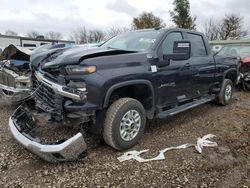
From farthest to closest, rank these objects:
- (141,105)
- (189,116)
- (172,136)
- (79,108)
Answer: (189,116) → (172,136) → (141,105) → (79,108)

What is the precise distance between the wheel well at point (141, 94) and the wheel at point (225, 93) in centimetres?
319

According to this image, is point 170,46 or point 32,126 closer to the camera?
point 32,126

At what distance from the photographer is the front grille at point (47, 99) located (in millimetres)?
3648

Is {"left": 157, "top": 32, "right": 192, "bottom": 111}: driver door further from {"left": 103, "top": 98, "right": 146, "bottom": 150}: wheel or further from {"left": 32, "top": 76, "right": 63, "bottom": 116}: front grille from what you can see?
{"left": 32, "top": 76, "right": 63, "bottom": 116}: front grille

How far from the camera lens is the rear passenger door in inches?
212

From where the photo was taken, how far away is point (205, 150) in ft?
13.8

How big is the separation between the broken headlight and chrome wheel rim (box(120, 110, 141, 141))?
2.77 feet

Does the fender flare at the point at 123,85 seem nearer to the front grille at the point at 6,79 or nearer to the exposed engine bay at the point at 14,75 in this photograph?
the exposed engine bay at the point at 14,75

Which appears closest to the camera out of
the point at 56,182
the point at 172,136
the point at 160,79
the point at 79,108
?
the point at 56,182

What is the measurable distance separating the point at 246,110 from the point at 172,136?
2926 millimetres

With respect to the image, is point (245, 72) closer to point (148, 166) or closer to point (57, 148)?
point (148, 166)

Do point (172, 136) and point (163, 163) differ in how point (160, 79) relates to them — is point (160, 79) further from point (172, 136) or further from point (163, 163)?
point (163, 163)

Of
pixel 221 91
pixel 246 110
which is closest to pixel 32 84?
pixel 221 91

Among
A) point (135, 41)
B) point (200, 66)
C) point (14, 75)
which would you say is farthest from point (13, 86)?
point (200, 66)
